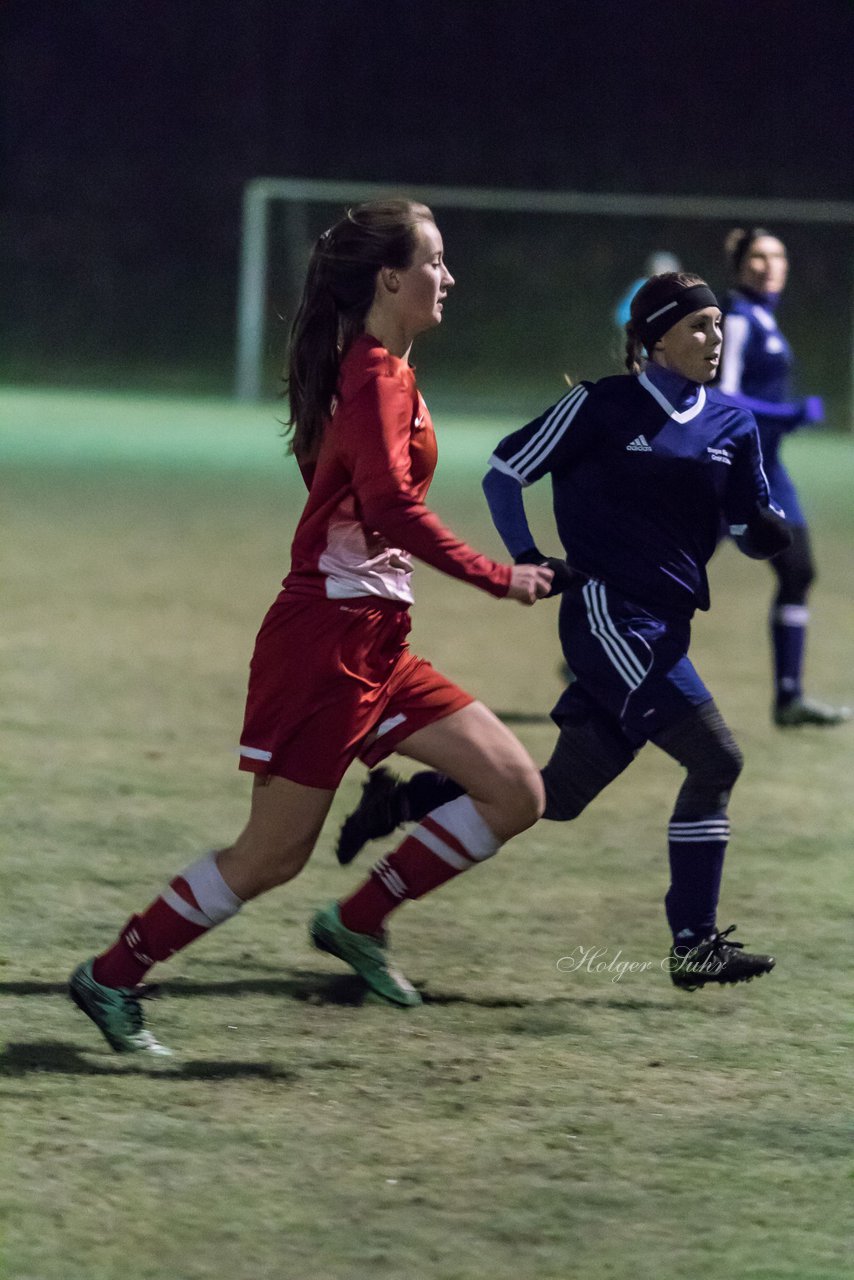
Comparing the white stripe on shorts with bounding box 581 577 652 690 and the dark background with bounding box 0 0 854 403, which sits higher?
the dark background with bounding box 0 0 854 403

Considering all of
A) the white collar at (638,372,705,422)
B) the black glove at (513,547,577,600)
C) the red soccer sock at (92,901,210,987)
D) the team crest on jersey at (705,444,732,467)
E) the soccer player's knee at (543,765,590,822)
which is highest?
the white collar at (638,372,705,422)

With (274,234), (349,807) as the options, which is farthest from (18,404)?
(349,807)

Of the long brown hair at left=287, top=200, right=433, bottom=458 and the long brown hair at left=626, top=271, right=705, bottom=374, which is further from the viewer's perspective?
the long brown hair at left=626, top=271, right=705, bottom=374

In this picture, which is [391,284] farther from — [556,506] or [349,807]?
[349,807]

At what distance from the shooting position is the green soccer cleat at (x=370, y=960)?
14.2 ft

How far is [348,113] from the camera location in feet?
114

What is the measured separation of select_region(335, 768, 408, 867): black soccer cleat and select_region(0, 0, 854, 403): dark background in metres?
28.0

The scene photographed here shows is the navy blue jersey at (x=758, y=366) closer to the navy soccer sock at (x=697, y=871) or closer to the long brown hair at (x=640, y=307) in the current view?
the long brown hair at (x=640, y=307)

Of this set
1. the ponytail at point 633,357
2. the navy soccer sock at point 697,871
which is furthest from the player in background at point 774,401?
the navy soccer sock at point 697,871

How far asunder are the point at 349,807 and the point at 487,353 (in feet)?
64.1

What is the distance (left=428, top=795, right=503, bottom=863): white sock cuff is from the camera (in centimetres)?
414

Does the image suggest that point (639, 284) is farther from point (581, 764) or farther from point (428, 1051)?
point (428, 1051)

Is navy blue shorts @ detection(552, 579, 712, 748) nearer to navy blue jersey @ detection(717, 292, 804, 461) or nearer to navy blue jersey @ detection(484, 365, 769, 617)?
navy blue jersey @ detection(484, 365, 769, 617)

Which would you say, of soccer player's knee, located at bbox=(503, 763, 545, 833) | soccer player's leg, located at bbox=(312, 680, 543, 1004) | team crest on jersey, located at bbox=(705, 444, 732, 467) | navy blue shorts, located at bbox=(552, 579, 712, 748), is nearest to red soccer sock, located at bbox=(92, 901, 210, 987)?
soccer player's leg, located at bbox=(312, 680, 543, 1004)
